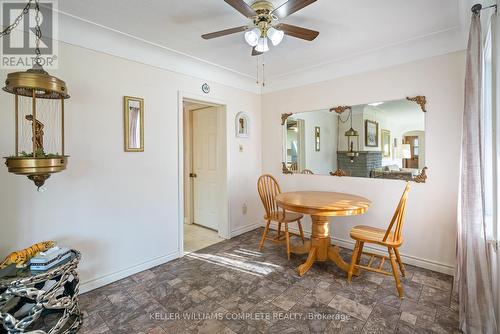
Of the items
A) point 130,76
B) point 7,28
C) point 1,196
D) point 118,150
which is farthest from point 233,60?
point 1,196

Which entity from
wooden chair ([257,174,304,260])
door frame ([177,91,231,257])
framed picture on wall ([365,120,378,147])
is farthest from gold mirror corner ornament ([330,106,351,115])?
door frame ([177,91,231,257])

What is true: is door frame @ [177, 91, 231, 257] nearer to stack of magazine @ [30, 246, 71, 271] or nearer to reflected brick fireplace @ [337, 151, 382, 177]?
stack of magazine @ [30, 246, 71, 271]

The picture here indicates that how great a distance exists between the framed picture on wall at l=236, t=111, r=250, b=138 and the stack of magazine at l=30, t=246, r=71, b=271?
8.24 feet

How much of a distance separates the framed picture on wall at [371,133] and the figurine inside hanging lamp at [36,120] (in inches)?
120

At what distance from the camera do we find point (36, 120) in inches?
65.0

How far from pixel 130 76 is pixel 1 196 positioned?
1.50 m

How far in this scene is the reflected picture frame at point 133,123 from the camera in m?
2.43

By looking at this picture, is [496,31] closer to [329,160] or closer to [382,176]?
[382,176]

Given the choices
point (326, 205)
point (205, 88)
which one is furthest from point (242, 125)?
point (326, 205)

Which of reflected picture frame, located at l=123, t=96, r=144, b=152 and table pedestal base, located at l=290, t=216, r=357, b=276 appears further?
table pedestal base, located at l=290, t=216, r=357, b=276

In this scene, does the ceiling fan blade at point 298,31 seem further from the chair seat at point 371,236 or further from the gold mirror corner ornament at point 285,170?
the gold mirror corner ornament at point 285,170

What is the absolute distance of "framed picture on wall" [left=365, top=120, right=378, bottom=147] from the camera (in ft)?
9.43

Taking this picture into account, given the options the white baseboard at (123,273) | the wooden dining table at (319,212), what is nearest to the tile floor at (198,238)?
the white baseboard at (123,273)

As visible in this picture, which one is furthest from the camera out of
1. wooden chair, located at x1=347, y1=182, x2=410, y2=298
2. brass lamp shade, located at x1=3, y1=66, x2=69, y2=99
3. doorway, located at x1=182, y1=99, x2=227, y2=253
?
doorway, located at x1=182, y1=99, x2=227, y2=253
